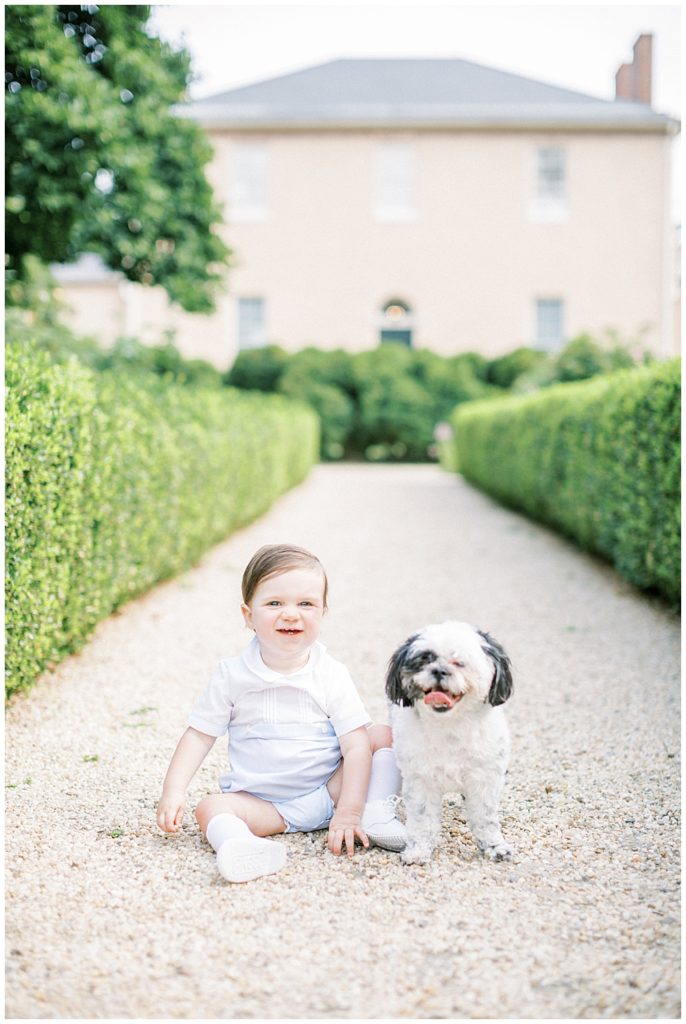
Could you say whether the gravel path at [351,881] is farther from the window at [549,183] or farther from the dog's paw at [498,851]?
the window at [549,183]

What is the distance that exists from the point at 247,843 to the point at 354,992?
63 cm

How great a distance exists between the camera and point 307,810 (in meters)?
2.97

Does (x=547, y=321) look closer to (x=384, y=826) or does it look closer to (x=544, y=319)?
(x=544, y=319)

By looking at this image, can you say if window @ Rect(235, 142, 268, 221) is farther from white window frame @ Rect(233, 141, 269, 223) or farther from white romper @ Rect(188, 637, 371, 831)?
white romper @ Rect(188, 637, 371, 831)

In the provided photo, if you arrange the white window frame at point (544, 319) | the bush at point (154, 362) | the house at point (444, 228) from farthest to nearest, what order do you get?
the white window frame at point (544, 319)
the house at point (444, 228)
the bush at point (154, 362)

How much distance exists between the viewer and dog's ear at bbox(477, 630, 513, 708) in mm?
2586

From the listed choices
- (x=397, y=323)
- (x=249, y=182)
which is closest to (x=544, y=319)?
(x=397, y=323)

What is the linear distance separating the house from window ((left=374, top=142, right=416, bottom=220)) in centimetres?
4

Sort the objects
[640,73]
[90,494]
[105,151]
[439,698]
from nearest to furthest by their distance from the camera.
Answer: [439,698] → [90,494] → [105,151] → [640,73]

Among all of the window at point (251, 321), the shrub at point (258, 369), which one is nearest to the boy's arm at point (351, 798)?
the shrub at point (258, 369)

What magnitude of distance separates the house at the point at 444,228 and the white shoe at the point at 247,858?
2234cm

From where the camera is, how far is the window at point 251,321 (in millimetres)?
24688

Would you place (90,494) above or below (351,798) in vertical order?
above

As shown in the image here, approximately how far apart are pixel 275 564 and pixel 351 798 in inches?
29.9
